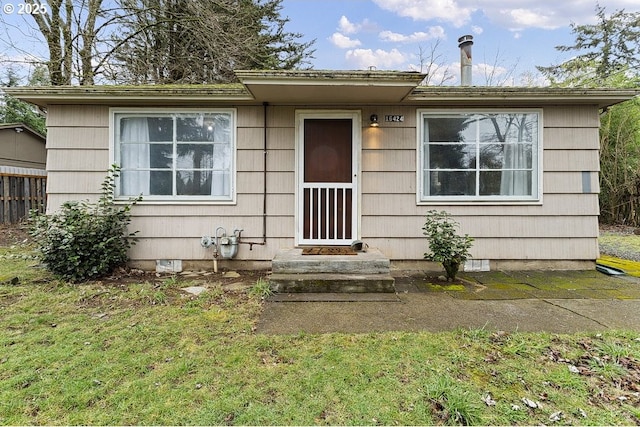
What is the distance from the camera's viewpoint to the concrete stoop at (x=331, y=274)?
352 centimetres

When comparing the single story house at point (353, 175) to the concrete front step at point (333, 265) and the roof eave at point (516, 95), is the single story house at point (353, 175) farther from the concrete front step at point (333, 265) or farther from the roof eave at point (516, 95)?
the concrete front step at point (333, 265)

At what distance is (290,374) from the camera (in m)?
1.95

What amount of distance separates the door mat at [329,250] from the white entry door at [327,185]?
115 mm

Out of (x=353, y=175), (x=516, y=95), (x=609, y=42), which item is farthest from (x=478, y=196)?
(x=609, y=42)

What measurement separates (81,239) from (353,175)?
3697 mm

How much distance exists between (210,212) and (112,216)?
1.25m

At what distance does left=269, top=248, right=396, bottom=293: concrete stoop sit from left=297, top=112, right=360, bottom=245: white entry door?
76cm

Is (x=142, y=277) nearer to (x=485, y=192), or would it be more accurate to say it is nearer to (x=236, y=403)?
(x=236, y=403)

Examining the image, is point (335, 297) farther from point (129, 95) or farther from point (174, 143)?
point (129, 95)

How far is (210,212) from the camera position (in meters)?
4.56

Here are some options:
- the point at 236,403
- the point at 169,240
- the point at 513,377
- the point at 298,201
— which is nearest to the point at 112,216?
the point at 169,240

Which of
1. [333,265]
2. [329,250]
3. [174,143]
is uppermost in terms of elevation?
[174,143]

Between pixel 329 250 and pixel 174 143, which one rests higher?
pixel 174 143

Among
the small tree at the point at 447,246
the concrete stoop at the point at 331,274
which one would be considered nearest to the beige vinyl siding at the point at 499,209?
the small tree at the point at 447,246
